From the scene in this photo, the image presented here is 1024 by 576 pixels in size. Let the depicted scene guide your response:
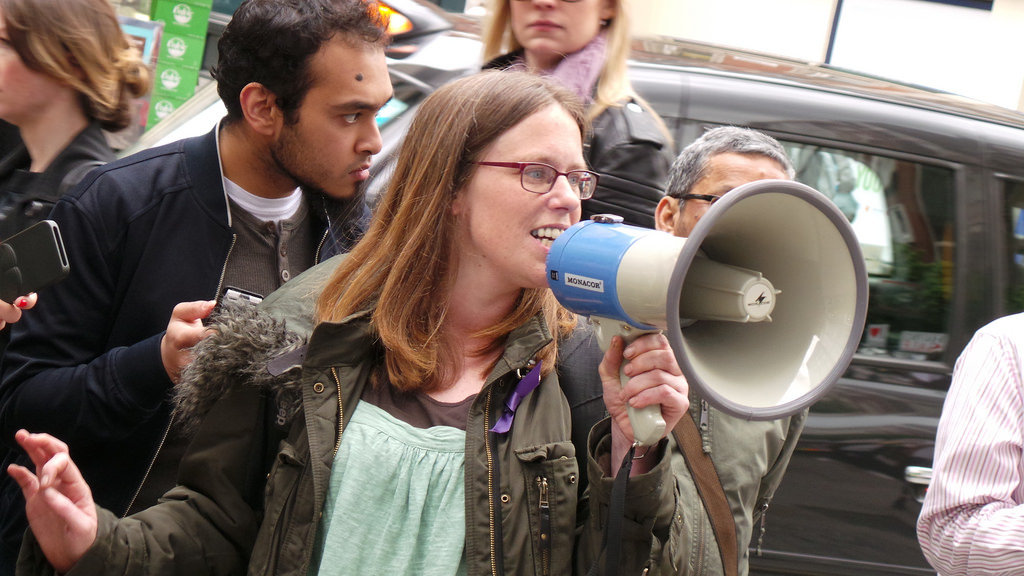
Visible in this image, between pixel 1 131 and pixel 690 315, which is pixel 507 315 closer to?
pixel 690 315

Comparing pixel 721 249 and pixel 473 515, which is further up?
pixel 721 249

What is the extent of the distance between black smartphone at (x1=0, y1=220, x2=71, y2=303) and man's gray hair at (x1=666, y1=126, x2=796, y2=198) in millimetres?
1440

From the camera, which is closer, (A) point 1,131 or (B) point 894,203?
(A) point 1,131

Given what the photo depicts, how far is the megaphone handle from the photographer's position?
1.73 meters

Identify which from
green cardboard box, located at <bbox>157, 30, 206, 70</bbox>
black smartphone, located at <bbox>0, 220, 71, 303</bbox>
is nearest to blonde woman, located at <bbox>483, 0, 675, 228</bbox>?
black smartphone, located at <bbox>0, 220, 71, 303</bbox>

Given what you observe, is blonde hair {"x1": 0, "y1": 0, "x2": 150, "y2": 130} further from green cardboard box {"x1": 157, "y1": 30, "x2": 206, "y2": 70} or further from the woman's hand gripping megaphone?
green cardboard box {"x1": 157, "y1": 30, "x2": 206, "y2": 70}

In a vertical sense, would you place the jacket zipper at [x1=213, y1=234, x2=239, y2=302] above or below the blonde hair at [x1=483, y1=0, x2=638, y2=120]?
below

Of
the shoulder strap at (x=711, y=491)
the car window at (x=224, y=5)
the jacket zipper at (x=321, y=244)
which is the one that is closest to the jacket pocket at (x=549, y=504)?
the shoulder strap at (x=711, y=491)

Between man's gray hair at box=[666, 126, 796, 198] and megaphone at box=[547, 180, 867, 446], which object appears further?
man's gray hair at box=[666, 126, 796, 198]

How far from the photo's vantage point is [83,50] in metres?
2.80

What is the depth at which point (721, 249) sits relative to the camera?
182cm

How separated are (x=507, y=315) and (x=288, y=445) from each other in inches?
19.2

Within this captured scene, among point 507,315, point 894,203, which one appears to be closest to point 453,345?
point 507,315

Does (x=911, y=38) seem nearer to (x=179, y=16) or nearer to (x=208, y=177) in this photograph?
(x=179, y=16)
